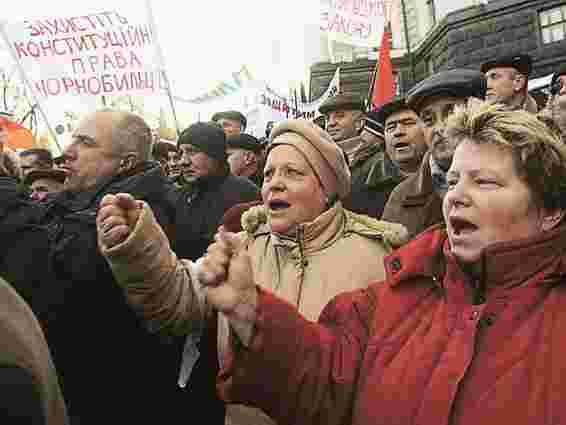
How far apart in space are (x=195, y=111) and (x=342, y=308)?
→ 6076 mm

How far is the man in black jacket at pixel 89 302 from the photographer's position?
2137mm

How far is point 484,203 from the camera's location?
5.48 ft

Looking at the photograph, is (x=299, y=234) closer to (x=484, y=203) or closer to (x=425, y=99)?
(x=484, y=203)

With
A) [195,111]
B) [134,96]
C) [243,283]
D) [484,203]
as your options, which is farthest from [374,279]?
[195,111]

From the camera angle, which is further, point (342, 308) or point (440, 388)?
point (342, 308)

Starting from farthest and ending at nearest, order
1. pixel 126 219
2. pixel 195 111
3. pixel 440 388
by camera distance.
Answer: pixel 195 111, pixel 126 219, pixel 440 388

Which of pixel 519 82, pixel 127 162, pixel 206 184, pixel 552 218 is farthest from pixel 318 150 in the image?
pixel 519 82

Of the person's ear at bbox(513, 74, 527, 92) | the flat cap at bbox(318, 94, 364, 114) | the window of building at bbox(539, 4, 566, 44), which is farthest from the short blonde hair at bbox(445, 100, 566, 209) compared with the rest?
the window of building at bbox(539, 4, 566, 44)

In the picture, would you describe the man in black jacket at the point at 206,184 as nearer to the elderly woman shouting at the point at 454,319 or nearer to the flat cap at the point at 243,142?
the flat cap at the point at 243,142

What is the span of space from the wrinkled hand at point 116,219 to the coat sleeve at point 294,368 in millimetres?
547

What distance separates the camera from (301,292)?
2.29 meters

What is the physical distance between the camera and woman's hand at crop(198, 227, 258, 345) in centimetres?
147

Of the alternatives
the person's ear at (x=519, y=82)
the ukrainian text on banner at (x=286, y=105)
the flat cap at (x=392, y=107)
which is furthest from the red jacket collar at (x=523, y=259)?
the ukrainian text on banner at (x=286, y=105)

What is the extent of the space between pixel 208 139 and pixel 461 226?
2.83m
